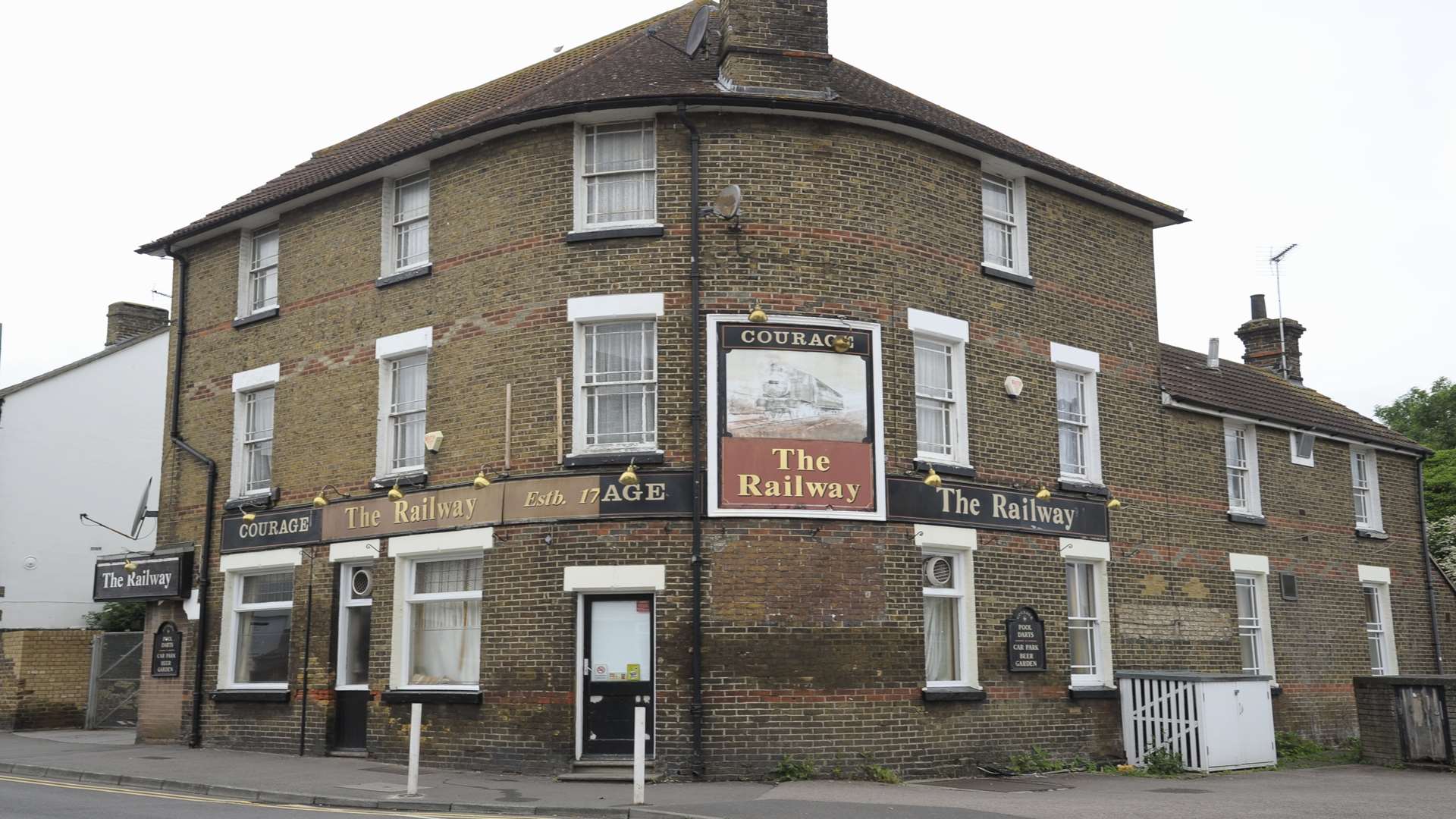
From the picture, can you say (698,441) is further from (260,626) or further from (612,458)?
(260,626)

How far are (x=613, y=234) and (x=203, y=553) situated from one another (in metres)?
9.05

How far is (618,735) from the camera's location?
50.1 ft

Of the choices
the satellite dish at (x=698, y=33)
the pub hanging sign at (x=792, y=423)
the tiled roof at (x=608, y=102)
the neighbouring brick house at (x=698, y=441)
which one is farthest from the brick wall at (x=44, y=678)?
the satellite dish at (x=698, y=33)

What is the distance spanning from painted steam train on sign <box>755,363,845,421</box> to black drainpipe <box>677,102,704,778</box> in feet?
2.61

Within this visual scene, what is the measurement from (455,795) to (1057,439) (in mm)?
9634

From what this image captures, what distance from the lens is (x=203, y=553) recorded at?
20.4m

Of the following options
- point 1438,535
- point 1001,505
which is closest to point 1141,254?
point 1001,505

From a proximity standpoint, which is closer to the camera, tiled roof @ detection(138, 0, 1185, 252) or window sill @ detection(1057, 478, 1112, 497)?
tiled roof @ detection(138, 0, 1185, 252)

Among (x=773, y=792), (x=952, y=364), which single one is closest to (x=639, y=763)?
(x=773, y=792)

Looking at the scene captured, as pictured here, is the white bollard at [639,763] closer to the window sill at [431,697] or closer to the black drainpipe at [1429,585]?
the window sill at [431,697]

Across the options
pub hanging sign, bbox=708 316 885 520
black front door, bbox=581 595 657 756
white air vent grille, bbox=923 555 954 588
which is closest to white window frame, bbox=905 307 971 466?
pub hanging sign, bbox=708 316 885 520

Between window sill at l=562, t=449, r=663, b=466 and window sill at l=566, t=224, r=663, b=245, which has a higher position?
window sill at l=566, t=224, r=663, b=245

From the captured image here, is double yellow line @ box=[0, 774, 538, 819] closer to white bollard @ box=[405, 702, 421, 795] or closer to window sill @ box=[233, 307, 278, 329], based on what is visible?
white bollard @ box=[405, 702, 421, 795]

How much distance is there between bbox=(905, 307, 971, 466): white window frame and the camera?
16.8 metres
